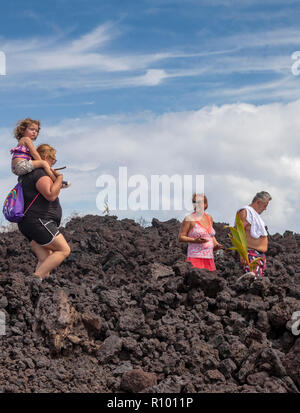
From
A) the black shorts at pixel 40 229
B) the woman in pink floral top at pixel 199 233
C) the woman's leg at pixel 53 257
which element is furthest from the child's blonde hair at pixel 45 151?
the woman in pink floral top at pixel 199 233

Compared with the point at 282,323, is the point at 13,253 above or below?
above

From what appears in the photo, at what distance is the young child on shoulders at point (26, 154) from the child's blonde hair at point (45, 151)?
10 centimetres

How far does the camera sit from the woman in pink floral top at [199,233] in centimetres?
726

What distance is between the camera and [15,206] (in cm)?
700

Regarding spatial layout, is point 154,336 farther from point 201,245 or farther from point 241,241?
point 241,241

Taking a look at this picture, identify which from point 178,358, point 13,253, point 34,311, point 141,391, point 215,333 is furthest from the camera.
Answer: point 13,253

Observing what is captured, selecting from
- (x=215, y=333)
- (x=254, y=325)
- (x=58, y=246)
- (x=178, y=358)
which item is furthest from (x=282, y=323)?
(x=58, y=246)

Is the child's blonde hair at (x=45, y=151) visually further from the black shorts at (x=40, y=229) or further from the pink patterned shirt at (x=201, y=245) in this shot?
the pink patterned shirt at (x=201, y=245)

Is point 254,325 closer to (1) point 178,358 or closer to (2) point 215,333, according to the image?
(2) point 215,333

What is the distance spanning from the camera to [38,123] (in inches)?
289

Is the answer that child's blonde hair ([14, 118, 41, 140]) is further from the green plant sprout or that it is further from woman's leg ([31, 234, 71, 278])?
the green plant sprout

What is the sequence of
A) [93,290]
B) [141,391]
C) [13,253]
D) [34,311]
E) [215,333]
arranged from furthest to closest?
1. [13,253]
2. [93,290]
3. [34,311]
4. [215,333]
5. [141,391]

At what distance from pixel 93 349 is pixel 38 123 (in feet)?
10.3

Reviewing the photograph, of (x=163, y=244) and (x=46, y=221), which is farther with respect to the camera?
(x=163, y=244)
